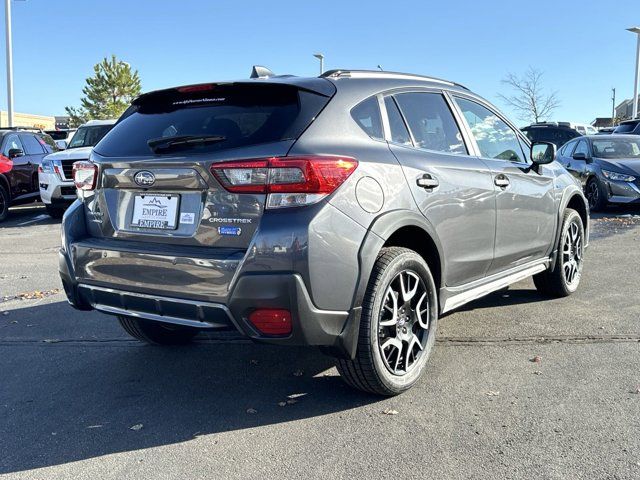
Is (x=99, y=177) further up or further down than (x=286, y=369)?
further up

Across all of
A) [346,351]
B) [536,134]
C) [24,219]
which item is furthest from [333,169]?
[536,134]

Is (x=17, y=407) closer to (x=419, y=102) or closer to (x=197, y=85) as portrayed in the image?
(x=197, y=85)

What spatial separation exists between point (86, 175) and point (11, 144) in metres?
10.8

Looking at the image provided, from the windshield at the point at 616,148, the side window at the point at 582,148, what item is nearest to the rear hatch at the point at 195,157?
the windshield at the point at 616,148

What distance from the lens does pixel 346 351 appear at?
10.3ft

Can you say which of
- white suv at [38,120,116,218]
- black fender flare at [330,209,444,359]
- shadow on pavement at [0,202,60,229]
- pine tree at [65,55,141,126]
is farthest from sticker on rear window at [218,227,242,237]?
pine tree at [65,55,141,126]

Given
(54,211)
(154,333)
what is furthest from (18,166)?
(154,333)

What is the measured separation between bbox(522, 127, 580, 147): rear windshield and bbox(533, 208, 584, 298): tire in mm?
15398

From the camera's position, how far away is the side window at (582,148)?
13.0m

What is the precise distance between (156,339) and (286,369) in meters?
1.08

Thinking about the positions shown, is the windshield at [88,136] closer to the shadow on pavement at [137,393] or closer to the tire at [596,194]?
the shadow on pavement at [137,393]

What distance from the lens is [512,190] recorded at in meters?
4.62

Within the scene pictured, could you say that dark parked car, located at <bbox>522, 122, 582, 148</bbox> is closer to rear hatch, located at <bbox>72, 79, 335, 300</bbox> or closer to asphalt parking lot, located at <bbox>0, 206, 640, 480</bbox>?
asphalt parking lot, located at <bbox>0, 206, 640, 480</bbox>

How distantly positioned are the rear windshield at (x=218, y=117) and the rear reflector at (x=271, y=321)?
0.84m
